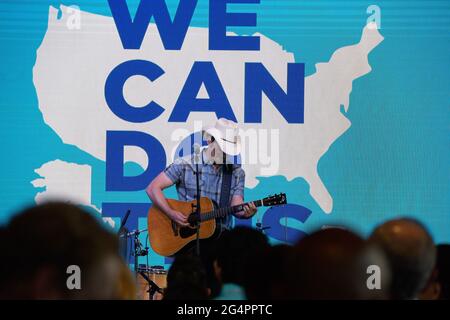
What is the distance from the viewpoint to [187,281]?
2670 mm

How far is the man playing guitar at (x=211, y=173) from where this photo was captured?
519 cm

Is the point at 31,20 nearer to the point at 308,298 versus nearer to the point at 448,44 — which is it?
the point at 448,44

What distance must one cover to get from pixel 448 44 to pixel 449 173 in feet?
3.23

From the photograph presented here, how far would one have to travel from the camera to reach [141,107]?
17.4 feet

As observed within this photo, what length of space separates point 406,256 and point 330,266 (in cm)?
74

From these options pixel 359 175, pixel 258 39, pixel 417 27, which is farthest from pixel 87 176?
pixel 417 27

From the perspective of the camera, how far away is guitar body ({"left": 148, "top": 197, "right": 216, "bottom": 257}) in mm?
5070

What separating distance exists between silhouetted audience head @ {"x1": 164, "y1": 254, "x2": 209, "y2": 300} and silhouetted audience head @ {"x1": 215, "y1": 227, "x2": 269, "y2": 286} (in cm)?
13

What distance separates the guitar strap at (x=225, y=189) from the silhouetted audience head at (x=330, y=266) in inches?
145

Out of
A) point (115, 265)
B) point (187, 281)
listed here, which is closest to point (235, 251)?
point (187, 281)

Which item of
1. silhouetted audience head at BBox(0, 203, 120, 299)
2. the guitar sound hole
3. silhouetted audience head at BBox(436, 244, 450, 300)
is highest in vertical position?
silhouetted audience head at BBox(0, 203, 120, 299)

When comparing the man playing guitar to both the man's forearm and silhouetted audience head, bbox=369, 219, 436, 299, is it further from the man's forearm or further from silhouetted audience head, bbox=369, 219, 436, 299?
silhouetted audience head, bbox=369, 219, 436, 299

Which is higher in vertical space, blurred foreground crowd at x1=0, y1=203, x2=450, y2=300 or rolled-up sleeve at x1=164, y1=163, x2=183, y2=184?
rolled-up sleeve at x1=164, y1=163, x2=183, y2=184

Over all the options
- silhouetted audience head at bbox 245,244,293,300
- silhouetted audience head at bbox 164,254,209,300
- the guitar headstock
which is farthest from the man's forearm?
silhouetted audience head at bbox 245,244,293,300
